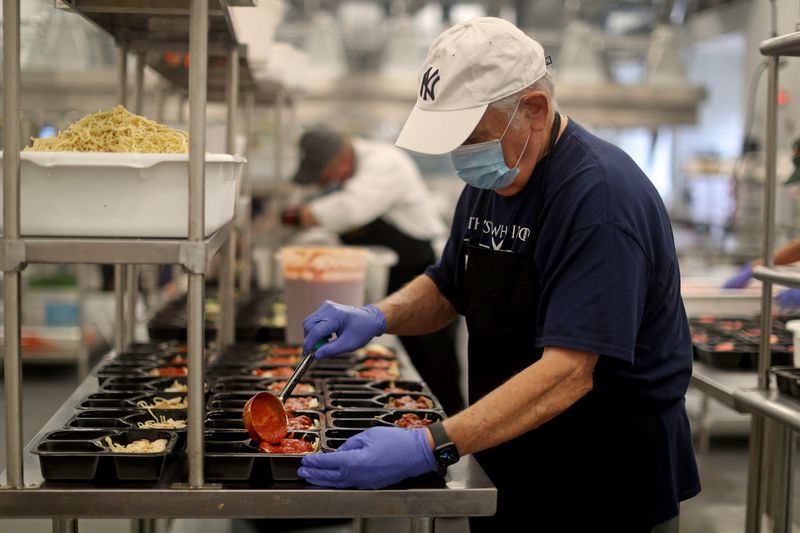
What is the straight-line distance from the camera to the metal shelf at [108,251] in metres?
1.49

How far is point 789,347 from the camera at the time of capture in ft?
9.45

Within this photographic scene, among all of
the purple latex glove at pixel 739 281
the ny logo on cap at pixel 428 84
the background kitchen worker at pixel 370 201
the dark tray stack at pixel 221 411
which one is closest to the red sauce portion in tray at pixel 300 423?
the dark tray stack at pixel 221 411

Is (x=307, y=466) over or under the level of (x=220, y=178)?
under

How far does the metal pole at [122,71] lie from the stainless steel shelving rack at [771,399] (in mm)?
1826

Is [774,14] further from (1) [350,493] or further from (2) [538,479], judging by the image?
(1) [350,493]

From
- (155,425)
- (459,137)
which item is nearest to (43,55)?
(155,425)

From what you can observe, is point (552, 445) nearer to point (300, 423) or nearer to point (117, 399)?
point (300, 423)

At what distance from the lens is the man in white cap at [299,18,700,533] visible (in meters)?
1.60

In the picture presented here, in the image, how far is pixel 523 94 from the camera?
1.73 meters

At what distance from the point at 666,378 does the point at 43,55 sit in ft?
13.6

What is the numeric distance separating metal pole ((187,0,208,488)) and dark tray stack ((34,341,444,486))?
0.51 ft

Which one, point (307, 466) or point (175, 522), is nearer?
point (307, 466)

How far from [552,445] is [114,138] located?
1.13 m

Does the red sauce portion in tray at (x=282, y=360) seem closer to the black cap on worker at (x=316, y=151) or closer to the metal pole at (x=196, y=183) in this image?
the metal pole at (x=196, y=183)
